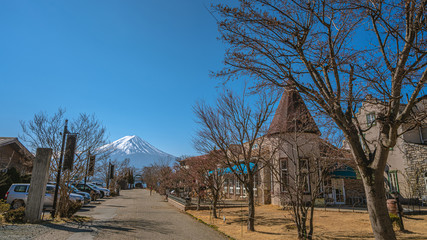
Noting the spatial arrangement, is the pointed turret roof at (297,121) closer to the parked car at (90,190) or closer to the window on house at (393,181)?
the window on house at (393,181)

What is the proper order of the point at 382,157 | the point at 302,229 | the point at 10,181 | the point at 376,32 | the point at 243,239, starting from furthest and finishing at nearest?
the point at 10,181 → the point at 243,239 → the point at 302,229 → the point at 376,32 → the point at 382,157

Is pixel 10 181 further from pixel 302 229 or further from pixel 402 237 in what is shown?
pixel 402 237

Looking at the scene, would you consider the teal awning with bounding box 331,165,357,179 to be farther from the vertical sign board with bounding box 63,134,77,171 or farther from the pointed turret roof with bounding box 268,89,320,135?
the vertical sign board with bounding box 63,134,77,171

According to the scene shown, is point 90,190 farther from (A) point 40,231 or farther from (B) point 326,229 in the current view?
(B) point 326,229

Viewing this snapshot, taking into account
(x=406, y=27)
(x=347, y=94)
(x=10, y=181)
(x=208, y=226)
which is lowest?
(x=208, y=226)

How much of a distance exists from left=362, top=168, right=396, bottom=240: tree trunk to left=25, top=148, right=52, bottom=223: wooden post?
40.9ft

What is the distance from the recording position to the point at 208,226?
38.2 ft

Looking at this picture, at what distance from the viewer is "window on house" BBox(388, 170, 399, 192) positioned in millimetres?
21188

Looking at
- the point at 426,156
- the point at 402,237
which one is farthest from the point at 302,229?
the point at 426,156

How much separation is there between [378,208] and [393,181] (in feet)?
66.9

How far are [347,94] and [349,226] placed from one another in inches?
288

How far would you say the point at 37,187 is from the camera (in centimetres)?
1174

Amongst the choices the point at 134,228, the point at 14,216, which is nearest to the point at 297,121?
the point at 134,228

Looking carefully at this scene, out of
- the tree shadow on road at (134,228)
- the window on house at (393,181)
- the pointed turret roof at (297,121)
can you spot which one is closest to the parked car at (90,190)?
the tree shadow on road at (134,228)
